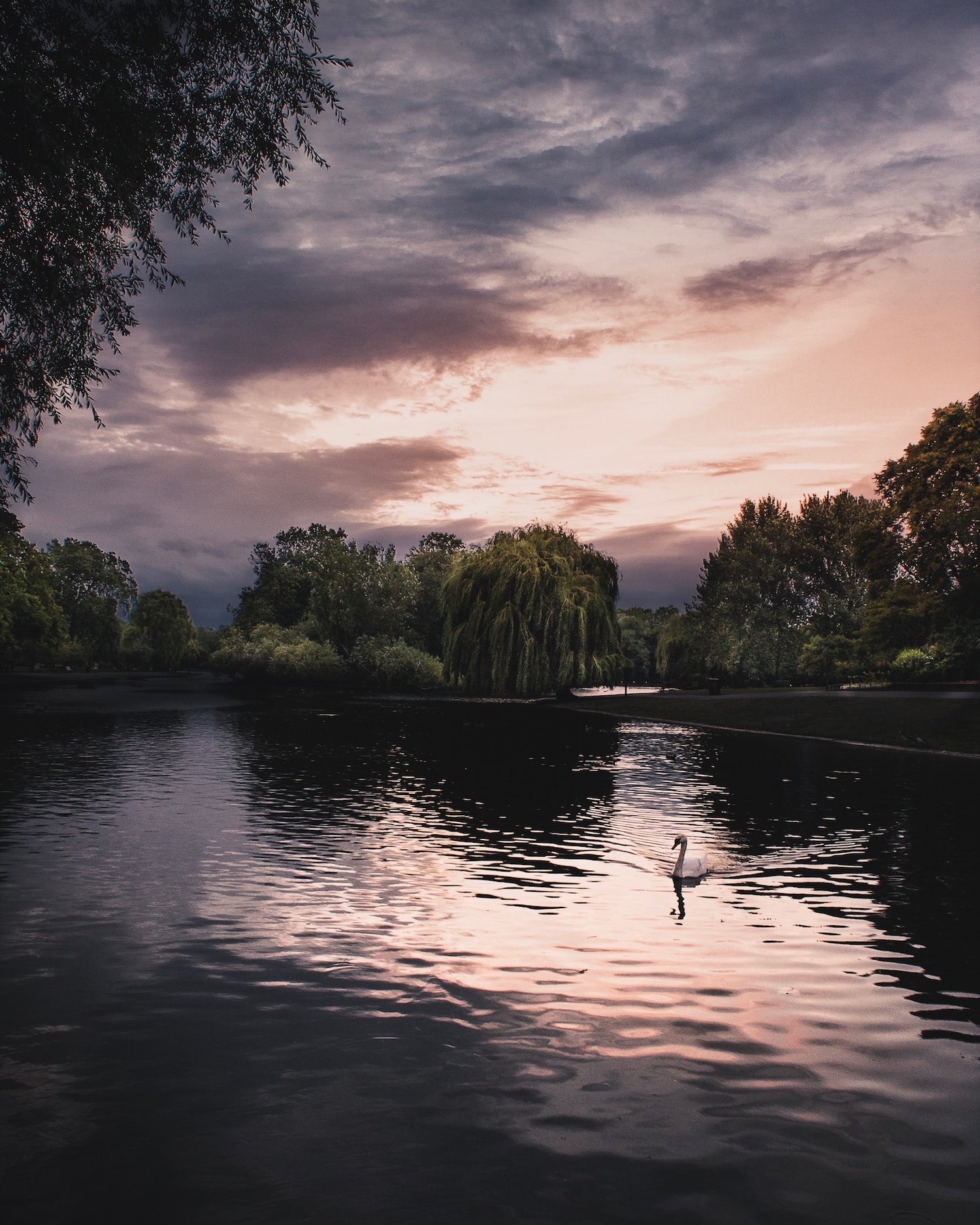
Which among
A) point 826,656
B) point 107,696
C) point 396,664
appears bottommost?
point 107,696

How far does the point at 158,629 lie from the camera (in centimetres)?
14700

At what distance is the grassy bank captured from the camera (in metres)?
28.3

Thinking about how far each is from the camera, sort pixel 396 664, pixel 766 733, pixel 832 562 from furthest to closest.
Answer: pixel 832 562 < pixel 396 664 < pixel 766 733

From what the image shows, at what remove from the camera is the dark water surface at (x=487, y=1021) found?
4.37 metres

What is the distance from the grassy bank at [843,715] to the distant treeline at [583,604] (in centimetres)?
314

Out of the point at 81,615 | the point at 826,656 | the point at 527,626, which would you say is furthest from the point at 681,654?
the point at 81,615

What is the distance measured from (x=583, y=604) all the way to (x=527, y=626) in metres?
3.24

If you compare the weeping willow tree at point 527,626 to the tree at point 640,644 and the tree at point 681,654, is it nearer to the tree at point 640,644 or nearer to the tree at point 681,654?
the tree at point 681,654

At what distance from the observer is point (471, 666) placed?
49344mm

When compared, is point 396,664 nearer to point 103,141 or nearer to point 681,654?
point 681,654

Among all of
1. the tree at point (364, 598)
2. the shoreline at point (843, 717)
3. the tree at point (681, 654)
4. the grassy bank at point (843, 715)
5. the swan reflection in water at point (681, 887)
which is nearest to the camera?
the swan reflection in water at point (681, 887)

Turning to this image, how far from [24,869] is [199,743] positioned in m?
19.4

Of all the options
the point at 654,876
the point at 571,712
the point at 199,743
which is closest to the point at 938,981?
the point at 654,876

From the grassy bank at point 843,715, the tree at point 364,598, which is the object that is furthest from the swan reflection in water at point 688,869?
the tree at point 364,598
